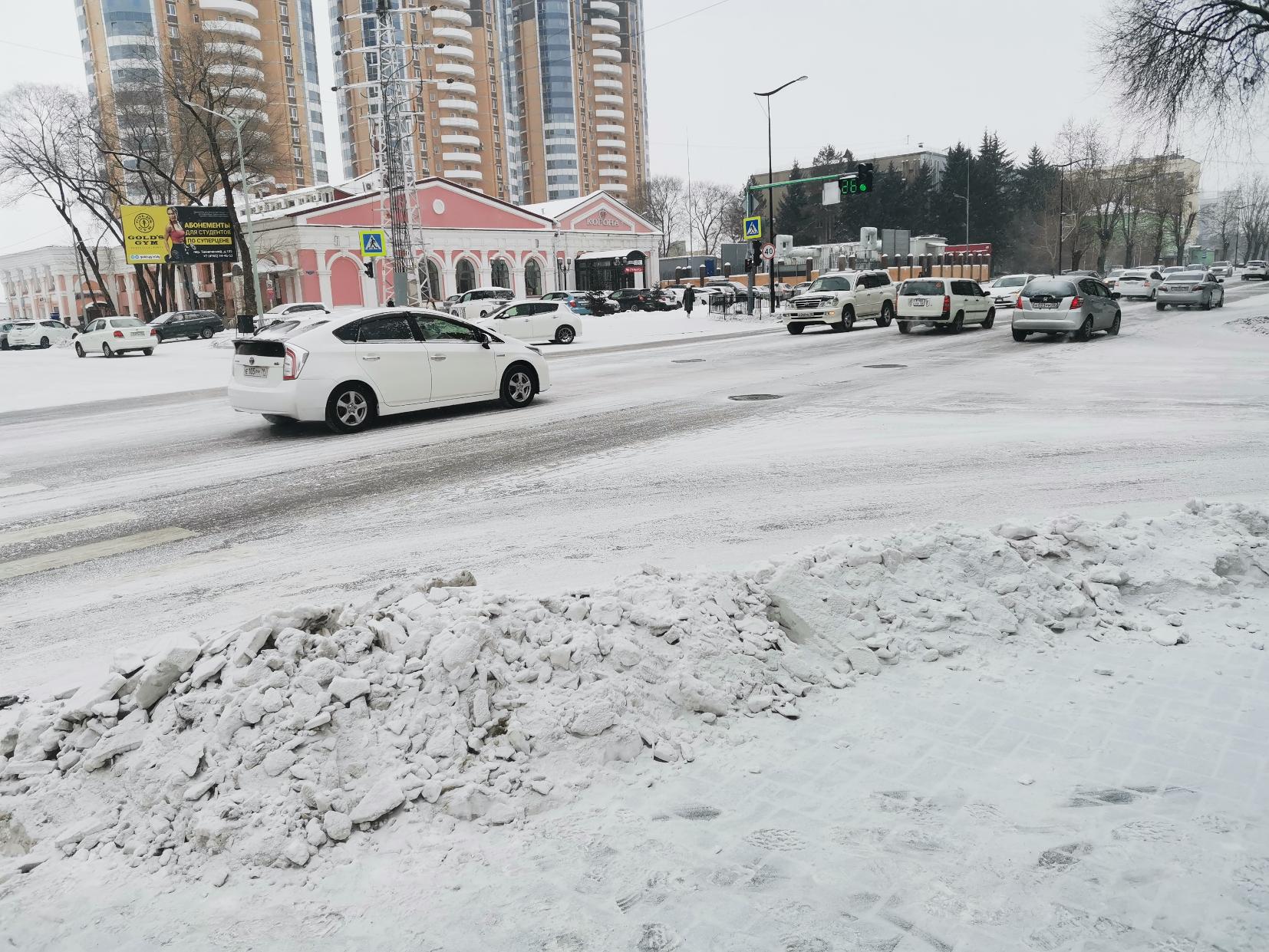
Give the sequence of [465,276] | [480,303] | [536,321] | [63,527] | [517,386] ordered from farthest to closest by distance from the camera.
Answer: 1. [465,276]
2. [480,303]
3. [536,321]
4. [517,386]
5. [63,527]

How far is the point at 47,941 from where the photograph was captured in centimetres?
263

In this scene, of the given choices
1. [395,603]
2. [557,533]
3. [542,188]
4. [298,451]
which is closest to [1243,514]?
[557,533]

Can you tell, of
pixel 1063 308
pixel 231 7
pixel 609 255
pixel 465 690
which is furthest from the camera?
pixel 231 7

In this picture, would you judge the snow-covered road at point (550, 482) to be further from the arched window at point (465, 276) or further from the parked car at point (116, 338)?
the arched window at point (465, 276)

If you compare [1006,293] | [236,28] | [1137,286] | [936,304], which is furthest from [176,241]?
[236,28]

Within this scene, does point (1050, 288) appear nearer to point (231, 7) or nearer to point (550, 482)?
point (550, 482)

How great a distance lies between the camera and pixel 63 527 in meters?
7.28

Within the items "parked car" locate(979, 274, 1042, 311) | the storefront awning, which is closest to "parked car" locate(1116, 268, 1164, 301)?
"parked car" locate(979, 274, 1042, 311)

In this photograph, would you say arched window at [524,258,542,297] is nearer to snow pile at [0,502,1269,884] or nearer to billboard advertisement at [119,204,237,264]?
billboard advertisement at [119,204,237,264]

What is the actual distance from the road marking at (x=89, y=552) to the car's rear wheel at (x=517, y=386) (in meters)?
6.54

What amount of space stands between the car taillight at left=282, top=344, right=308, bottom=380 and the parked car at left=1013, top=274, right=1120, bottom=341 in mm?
18386

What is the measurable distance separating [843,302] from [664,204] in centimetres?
10312

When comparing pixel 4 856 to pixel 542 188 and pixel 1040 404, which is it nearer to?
pixel 1040 404

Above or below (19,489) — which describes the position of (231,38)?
above
